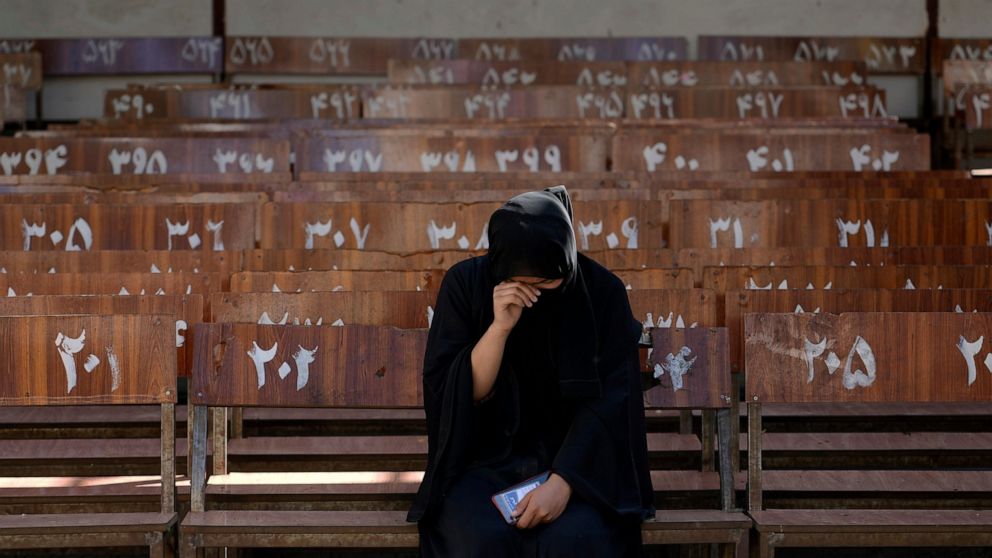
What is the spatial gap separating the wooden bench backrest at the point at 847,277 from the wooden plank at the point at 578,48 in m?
4.05

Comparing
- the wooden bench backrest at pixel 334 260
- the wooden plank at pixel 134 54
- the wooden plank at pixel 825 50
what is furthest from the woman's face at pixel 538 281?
the wooden plank at pixel 134 54

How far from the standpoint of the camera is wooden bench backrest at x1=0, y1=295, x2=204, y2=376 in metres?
2.46

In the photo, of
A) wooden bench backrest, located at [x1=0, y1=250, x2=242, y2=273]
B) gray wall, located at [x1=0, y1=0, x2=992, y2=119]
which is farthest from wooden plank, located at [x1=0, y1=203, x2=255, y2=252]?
gray wall, located at [x1=0, y1=0, x2=992, y2=119]

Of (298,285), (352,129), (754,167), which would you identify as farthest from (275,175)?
(754,167)

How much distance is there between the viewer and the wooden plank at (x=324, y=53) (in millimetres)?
6758

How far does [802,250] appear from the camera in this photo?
3.01 meters

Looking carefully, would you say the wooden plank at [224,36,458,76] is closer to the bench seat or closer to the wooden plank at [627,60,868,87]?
the wooden plank at [627,60,868,87]

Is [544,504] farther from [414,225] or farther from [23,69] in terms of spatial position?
[23,69]

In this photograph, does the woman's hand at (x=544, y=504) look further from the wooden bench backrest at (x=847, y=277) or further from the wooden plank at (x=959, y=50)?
the wooden plank at (x=959, y=50)

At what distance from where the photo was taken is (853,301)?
2541mm

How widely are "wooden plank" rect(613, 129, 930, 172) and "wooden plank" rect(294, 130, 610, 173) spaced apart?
152 mm

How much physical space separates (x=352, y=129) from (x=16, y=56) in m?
2.97

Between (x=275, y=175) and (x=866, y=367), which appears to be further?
(x=275, y=175)

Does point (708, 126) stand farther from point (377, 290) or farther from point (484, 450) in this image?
point (484, 450)
